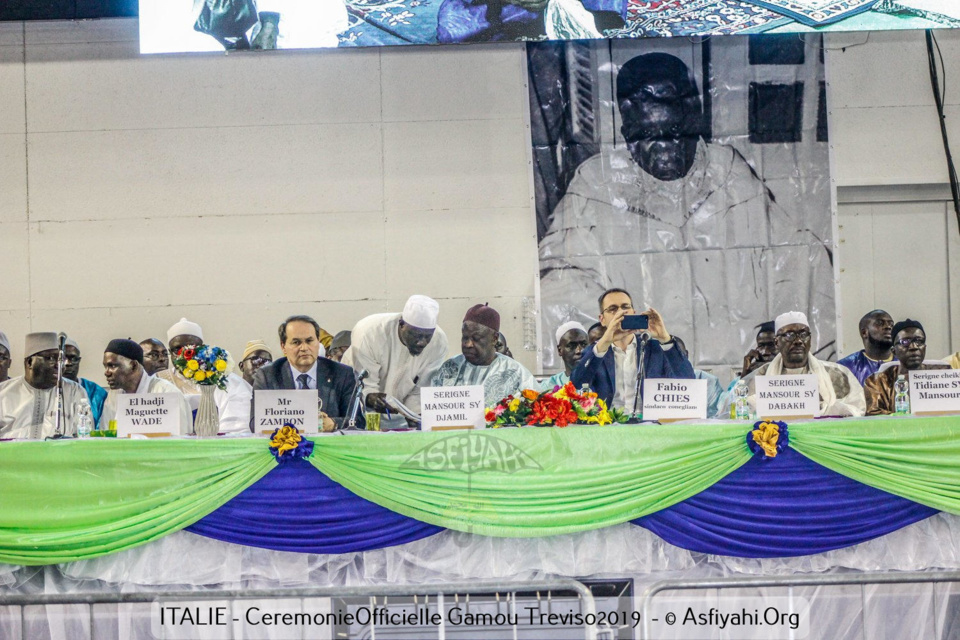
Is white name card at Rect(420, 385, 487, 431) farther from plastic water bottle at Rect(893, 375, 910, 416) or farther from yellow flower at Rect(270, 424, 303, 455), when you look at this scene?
plastic water bottle at Rect(893, 375, 910, 416)

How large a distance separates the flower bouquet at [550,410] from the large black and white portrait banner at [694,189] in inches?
111

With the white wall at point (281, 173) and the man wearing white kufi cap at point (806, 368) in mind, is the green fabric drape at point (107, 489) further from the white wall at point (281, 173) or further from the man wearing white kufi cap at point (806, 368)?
the white wall at point (281, 173)

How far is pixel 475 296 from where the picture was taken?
6621 millimetres

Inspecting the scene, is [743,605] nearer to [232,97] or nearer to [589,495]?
[589,495]

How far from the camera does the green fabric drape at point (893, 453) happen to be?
347cm

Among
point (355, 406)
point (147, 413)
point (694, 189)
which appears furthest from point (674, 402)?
point (694, 189)

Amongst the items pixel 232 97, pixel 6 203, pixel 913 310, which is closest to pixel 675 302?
pixel 913 310

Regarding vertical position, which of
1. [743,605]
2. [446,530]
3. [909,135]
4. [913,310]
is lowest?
[743,605]

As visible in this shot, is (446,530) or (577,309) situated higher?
(577,309)

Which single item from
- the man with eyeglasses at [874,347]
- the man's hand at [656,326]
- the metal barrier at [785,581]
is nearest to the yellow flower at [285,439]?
the metal barrier at [785,581]

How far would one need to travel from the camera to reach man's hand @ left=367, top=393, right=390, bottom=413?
14.5 feet

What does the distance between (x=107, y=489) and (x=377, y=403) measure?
1272 millimetres

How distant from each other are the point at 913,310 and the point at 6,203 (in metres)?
6.02

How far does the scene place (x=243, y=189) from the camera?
262 inches
